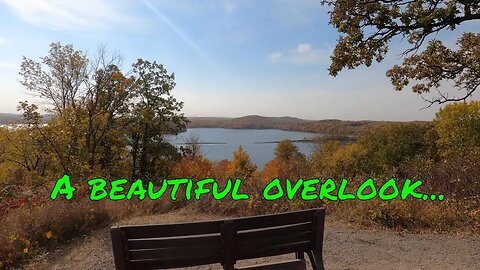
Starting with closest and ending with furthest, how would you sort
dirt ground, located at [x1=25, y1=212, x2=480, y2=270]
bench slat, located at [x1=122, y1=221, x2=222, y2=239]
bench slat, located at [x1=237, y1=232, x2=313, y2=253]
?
bench slat, located at [x1=122, y1=221, x2=222, y2=239], bench slat, located at [x1=237, y1=232, x2=313, y2=253], dirt ground, located at [x1=25, y1=212, x2=480, y2=270]

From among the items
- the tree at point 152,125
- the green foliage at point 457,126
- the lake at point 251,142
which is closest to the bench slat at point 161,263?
the tree at point 152,125

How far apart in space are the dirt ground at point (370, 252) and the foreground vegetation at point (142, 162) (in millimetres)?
342

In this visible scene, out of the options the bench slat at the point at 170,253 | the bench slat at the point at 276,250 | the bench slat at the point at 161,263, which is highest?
the bench slat at the point at 170,253

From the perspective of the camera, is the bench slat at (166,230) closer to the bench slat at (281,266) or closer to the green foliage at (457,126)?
the bench slat at (281,266)

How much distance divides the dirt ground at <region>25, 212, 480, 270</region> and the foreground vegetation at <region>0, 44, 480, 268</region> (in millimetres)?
342

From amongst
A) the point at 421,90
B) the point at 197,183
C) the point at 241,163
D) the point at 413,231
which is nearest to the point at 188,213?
the point at 197,183

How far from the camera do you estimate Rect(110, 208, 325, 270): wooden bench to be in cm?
256

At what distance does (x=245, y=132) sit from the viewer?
114m

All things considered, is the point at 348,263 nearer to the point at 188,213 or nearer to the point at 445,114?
the point at 188,213

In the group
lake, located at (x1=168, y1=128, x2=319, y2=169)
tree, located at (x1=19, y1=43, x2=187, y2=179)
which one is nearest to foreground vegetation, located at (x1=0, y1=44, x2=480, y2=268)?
tree, located at (x1=19, y1=43, x2=187, y2=179)

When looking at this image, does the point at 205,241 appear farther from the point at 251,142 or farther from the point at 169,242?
the point at 251,142

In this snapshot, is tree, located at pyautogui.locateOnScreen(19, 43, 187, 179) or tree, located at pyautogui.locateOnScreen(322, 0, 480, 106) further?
tree, located at pyautogui.locateOnScreen(19, 43, 187, 179)

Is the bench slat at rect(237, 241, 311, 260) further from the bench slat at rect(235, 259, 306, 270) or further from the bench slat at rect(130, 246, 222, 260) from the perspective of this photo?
the bench slat at rect(130, 246, 222, 260)

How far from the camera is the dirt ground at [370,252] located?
4301 mm
